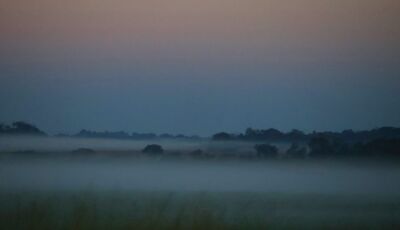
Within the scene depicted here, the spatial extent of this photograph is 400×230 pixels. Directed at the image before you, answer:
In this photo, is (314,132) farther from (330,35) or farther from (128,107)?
(128,107)

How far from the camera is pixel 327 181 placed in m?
2.44

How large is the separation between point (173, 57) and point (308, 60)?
567 millimetres

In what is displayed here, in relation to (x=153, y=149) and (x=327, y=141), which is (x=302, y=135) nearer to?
(x=327, y=141)

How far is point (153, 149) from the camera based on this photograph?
2.45m

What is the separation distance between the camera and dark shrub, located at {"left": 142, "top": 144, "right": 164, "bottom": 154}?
245cm

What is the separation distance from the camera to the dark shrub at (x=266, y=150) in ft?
7.97

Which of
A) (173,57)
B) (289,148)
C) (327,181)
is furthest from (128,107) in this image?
(327,181)

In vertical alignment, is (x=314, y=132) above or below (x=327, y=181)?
above

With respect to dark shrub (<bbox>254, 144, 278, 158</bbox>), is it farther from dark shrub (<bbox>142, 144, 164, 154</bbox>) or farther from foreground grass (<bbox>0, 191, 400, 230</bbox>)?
dark shrub (<bbox>142, 144, 164, 154</bbox>)

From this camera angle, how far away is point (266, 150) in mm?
2438

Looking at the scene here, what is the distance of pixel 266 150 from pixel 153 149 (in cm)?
47

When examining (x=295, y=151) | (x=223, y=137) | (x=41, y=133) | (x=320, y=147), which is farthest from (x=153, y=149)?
(x=320, y=147)

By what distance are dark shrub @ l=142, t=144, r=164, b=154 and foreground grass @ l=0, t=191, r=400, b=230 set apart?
6.8 inches

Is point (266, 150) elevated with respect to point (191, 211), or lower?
elevated
